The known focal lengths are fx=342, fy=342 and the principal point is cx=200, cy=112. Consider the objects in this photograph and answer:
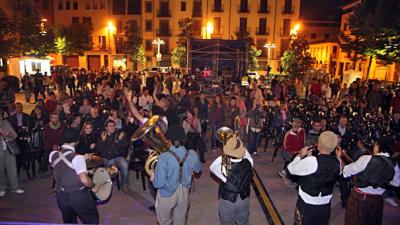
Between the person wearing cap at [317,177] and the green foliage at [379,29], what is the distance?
12.1 metres

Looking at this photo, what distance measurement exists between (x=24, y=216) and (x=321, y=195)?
5.13 metres

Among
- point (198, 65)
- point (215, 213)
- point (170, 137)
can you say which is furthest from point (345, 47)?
point (170, 137)

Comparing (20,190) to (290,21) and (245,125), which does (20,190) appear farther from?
(290,21)

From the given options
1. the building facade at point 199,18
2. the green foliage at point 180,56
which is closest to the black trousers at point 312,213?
the green foliage at point 180,56

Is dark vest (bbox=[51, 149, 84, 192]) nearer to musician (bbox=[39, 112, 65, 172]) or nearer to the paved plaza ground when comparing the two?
the paved plaza ground

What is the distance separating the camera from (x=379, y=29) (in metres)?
17.0

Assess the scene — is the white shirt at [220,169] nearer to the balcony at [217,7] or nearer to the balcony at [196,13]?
the balcony at [196,13]

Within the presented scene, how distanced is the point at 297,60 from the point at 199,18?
2529 cm

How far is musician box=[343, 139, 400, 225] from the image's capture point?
4.48 meters

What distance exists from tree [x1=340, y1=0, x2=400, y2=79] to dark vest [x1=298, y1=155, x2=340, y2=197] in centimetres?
1236

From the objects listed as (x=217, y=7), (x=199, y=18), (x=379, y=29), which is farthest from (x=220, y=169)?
(x=217, y=7)

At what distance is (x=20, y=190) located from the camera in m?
7.21

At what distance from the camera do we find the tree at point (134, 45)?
151 feet

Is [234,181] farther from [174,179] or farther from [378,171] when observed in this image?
[378,171]
